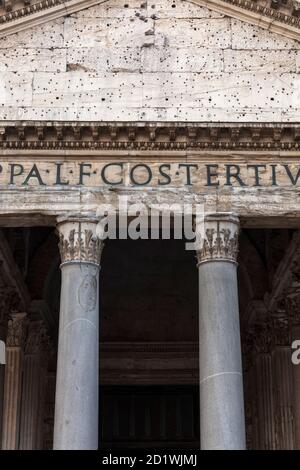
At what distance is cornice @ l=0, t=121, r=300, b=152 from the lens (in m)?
13.7

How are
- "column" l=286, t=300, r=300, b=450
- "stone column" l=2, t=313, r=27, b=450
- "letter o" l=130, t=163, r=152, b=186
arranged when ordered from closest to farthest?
"letter o" l=130, t=163, r=152, b=186 → "column" l=286, t=300, r=300, b=450 → "stone column" l=2, t=313, r=27, b=450

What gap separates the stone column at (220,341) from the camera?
12445 mm

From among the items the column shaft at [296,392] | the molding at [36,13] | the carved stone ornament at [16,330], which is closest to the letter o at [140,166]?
the molding at [36,13]

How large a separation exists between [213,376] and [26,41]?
6.20 metres

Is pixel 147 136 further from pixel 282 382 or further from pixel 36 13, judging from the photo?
pixel 282 382

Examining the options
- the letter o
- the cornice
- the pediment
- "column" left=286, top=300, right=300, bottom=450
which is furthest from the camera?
"column" left=286, top=300, right=300, bottom=450

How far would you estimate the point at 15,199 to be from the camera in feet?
45.0

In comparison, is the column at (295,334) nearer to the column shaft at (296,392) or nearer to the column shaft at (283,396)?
the column shaft at (296,392)

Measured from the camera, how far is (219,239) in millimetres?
13445

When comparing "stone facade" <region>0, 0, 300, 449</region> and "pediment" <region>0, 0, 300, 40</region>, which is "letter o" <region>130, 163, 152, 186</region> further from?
"pediment" <region>0, 0, 300, 40</region>

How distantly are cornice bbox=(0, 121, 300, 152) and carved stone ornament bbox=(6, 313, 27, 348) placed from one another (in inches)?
180

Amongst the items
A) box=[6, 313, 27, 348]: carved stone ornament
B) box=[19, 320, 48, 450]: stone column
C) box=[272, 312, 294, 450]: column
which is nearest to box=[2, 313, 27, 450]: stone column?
box=[6, 313, 27, 348]: carved stone ornament

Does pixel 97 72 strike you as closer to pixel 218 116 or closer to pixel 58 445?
pixel 218 116

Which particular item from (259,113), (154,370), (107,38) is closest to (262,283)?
(154,370)
